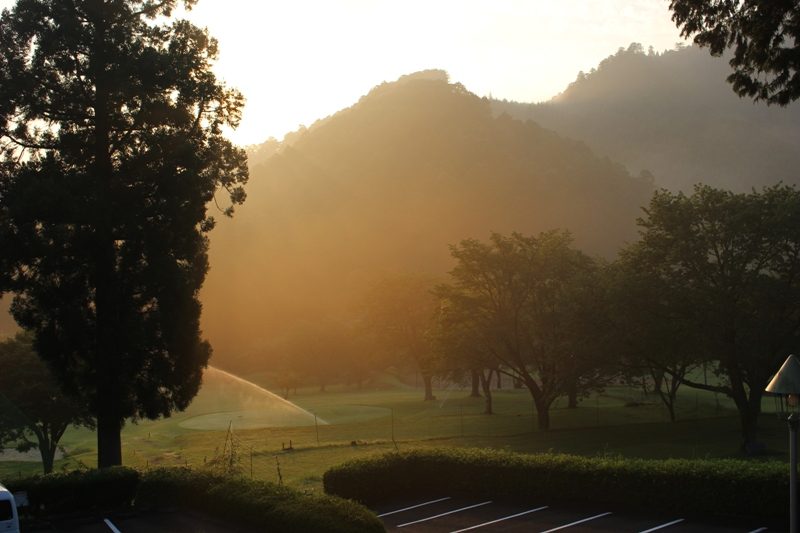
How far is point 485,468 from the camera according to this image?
2122 centimetres

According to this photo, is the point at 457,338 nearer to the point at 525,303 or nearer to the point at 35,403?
the point at 525,303

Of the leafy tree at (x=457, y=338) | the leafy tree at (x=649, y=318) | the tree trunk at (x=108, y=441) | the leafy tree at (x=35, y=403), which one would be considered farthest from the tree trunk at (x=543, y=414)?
the tree trunk at (x=108, y=441)

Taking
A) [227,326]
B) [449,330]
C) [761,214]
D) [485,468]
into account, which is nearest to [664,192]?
[761,214]

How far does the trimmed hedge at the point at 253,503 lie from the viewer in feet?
Result: 43.2

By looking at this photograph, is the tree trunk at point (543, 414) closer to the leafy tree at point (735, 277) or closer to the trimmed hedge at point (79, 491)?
the leafy tree at point (735, 277)

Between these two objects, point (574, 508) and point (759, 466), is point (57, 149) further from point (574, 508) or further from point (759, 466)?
point (759, 466)

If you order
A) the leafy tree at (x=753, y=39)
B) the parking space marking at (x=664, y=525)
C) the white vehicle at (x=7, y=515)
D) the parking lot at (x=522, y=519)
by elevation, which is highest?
the leafy tree at (x=753, y=39)

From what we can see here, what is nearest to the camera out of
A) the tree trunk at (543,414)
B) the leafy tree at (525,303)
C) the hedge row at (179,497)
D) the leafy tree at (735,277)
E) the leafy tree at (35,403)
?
the hedge row at (179,497)

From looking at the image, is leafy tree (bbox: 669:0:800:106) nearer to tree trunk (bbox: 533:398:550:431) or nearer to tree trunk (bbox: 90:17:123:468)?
tree trunk (bbox: 90:17:123:468)

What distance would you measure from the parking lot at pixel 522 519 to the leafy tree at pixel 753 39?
9616 mm

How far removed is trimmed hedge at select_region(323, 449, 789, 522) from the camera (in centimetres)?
1683

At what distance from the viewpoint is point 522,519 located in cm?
1839

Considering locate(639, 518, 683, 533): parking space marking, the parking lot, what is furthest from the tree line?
locate(639, 518, 683, 533): parking space marking

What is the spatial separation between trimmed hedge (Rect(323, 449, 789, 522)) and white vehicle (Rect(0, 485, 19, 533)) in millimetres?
9421
